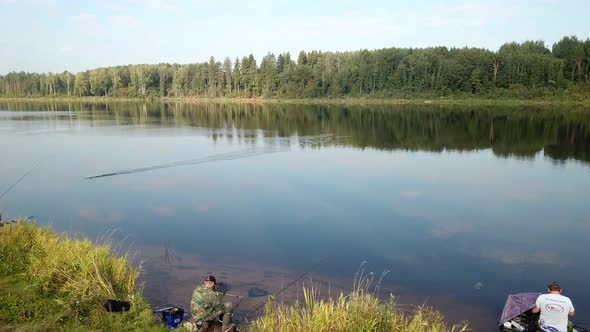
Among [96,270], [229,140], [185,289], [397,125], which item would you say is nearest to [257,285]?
[185,289]

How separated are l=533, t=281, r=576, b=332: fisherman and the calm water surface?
1.37 metres

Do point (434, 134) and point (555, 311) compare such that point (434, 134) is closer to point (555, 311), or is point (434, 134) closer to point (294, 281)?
point (294, 281)

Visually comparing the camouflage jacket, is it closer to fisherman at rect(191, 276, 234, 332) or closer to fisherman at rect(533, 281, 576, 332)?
fisherman at rect(191, 276, 234, 332)

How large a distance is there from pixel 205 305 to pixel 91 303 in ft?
8.70

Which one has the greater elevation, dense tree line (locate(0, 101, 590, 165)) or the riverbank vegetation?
dense tree line (locate(0, 101, 590, 165))

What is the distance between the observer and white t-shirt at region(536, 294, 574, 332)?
9.38m

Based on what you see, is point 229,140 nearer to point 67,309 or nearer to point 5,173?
point 5,173

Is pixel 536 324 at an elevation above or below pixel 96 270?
below

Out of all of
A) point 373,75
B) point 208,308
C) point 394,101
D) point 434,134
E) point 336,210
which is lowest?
point 336,210

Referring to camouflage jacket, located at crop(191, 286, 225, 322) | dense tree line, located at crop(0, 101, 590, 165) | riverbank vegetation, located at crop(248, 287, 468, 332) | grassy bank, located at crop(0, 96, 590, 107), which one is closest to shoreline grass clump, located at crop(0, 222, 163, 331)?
camouflage jacket, located at crop(191, 286, 225, 322)

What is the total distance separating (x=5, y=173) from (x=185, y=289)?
21.1 m

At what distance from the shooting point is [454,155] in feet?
114

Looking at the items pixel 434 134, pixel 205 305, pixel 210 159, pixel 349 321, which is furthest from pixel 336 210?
pixel 434 134

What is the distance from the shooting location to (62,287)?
10664 mm
